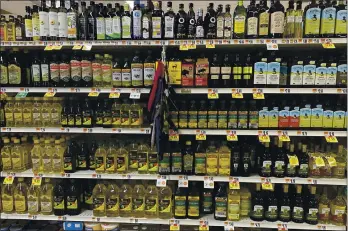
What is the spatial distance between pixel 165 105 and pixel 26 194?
1.68 metres

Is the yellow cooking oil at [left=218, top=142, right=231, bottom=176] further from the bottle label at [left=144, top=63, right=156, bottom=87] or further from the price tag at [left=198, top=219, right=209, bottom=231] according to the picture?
the bottle label at [left=144, top=63, right=156, bottom=87]

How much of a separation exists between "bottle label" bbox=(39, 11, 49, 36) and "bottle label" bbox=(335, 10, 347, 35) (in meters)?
2.55

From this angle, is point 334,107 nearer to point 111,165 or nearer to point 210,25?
point 210,25

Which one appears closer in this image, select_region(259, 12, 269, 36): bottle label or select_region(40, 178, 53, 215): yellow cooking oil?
select_region(259, 12, 269, 36): bottle label

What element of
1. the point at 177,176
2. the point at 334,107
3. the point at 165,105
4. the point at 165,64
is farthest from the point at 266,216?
the point at 165,64

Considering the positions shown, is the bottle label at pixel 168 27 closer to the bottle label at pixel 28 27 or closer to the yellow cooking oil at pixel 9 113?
the bottle label at pixel 28 27

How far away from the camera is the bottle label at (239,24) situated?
2436 mm

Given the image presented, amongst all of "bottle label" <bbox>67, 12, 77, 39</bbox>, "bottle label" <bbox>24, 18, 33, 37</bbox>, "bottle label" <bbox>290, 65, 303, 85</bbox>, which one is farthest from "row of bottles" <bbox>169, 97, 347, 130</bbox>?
"bottle label" <bbox>24, 18, 33, 37</bbox>

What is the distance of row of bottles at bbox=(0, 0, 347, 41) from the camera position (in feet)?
7.84

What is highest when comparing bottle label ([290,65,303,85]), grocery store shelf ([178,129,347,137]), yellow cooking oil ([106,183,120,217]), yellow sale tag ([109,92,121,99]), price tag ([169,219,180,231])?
bottle label ([290,65,303,85])

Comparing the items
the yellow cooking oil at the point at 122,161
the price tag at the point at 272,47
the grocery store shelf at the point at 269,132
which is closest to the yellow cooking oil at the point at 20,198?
the yellow cooking oil at the point at 122,161

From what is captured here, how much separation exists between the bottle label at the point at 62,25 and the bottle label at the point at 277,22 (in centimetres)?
184

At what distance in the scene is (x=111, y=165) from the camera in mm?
2688

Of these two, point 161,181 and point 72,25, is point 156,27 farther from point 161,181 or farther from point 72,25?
point 161,181
